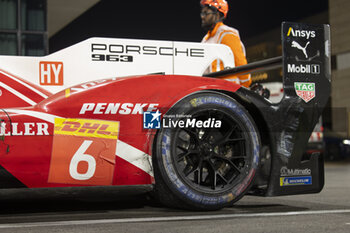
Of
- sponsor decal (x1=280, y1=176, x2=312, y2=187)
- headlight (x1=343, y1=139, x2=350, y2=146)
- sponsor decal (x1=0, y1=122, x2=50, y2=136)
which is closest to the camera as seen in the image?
sponsor decal (x1=0, y1=122, x2=50, y2=136)

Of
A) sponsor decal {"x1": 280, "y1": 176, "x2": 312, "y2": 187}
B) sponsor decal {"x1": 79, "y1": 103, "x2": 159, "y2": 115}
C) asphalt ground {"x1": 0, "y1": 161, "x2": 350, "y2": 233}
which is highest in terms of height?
sponsor decal {"x1": 79, "y1": 103, "x2": 159, "y2": 115}

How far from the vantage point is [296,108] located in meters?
5.07

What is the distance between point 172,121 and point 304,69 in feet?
4.37

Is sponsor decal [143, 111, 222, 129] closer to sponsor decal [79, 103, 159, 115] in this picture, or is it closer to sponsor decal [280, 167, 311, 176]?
sponsor decal [79, 103, 159, 115]

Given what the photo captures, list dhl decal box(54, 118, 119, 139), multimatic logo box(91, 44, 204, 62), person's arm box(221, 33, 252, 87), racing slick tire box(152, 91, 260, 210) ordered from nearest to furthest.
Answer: dhl decal box(54, 118, 119, 139) < racing slick tire box(152, 91, 260, 210) < multimatic logo box(91, 44, 204, 62) < person's arm box(221, 33, 252, 87)

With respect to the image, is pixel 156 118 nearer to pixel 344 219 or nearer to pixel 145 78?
pixel 145 78

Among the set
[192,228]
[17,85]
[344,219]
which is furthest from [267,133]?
[17,85]

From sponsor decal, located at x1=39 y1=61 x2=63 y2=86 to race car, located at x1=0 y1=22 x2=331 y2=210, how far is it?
0.09 meters

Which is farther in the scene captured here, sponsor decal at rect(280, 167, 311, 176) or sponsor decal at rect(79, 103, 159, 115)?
sponsor decal at rect(280, 167, 311, 176)

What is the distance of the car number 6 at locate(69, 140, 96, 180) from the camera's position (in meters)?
4.45

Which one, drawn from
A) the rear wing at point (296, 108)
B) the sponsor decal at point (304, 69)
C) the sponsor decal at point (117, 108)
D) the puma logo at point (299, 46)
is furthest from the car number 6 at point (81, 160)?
the puma logo at point (299, 46)

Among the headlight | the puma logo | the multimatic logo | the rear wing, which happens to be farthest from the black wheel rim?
the headlight

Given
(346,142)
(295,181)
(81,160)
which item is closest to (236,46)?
(295,181)

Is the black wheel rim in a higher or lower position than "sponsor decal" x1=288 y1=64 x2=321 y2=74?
lower
